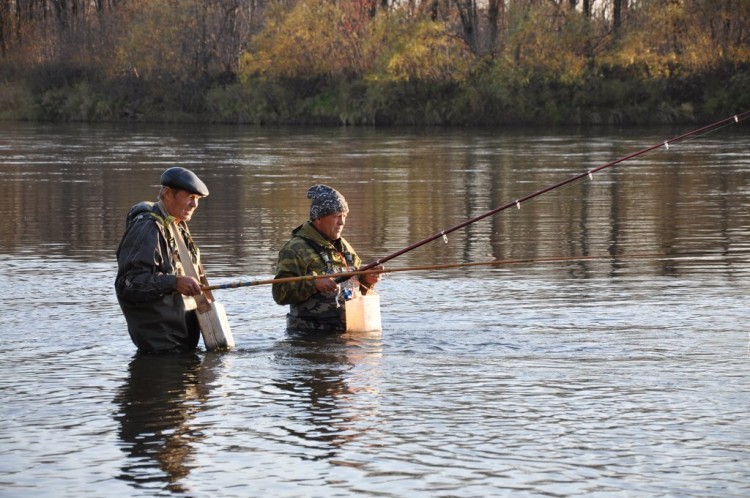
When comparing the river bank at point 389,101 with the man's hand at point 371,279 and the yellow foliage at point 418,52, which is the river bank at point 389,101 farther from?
the man's hand at point 371,279

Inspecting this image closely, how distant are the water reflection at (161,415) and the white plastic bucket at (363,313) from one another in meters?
0.97

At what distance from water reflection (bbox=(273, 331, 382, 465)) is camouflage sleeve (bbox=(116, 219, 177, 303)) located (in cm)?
81

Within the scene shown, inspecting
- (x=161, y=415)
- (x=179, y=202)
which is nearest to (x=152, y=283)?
(x=179, y=202)

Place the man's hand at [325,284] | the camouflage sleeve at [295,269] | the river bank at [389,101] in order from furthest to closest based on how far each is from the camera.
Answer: the river bank at [389,101], the camouflage sleeve at [295,269], the man's hand at [325,284]

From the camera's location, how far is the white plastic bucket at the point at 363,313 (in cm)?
910

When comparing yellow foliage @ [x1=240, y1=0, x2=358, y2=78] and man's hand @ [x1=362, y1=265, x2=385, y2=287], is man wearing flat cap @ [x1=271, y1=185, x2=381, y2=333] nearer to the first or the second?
man's hand @ [x1=362, y1=265, x2=385, y2=287]

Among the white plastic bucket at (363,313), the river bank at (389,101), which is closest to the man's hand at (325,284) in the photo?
the white plastic bucket at (363,313)

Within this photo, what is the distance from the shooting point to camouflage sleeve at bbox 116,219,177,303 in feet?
26.8

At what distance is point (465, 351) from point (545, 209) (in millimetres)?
10184

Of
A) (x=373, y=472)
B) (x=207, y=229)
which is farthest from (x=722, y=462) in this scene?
(x=207, y=229)

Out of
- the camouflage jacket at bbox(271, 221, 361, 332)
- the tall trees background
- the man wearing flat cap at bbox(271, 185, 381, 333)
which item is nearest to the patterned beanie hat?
the man wearing flat cap at bbox(271, 185, 381, 333)

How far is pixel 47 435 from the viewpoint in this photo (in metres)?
6.81

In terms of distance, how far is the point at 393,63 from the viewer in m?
55.3

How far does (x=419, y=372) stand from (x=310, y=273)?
111 centimetres
